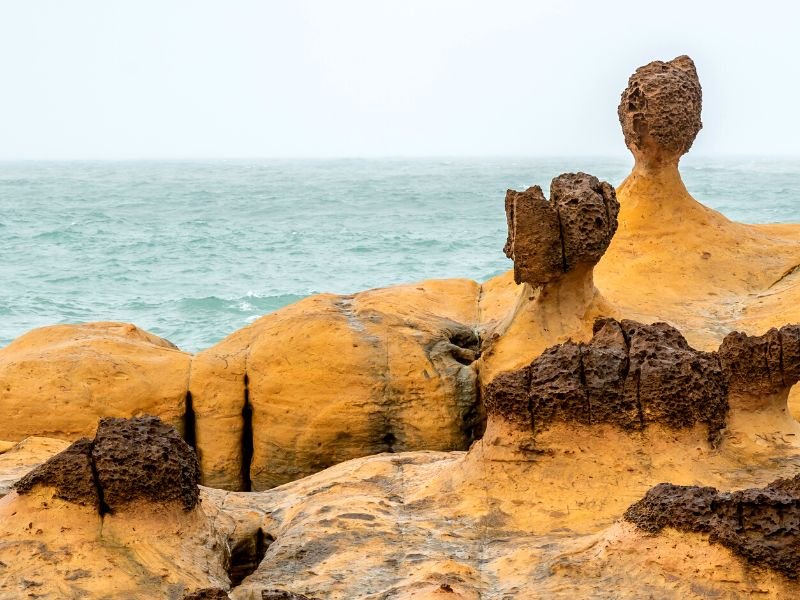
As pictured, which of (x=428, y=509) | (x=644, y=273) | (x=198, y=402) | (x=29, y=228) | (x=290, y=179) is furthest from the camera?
(x=290, y=179)

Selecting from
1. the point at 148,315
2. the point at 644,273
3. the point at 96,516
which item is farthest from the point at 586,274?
the point at 148,315

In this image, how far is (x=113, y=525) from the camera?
4.54m

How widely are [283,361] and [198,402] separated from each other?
0.49 meters

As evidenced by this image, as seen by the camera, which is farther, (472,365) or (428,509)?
(472,365)

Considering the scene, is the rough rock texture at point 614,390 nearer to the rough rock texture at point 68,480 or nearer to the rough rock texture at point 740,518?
the rough rock texture at point 740,518

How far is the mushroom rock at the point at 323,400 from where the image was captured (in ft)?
22.6

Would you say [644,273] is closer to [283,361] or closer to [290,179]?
[283,361]

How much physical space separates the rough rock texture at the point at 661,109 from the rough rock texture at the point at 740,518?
4.28 m

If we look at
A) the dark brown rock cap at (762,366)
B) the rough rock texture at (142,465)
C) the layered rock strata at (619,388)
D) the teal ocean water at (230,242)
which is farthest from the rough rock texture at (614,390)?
the teal ocean water at (230,242)

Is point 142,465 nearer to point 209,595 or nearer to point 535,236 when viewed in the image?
point 209,595

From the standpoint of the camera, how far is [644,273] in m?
8.24

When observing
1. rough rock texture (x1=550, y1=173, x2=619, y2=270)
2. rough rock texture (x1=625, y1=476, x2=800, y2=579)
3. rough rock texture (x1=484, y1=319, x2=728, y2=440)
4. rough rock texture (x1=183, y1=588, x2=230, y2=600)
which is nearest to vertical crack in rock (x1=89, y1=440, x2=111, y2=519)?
rough rock texture (x1=183, y1=588, x2=230, y2=600)

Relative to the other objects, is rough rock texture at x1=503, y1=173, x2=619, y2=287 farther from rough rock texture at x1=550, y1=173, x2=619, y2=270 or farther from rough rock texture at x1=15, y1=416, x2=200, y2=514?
rough rock texture at x1=15, y1=416, x2=200, y2=514

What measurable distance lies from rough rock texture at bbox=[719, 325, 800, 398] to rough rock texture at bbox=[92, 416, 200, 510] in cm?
226
